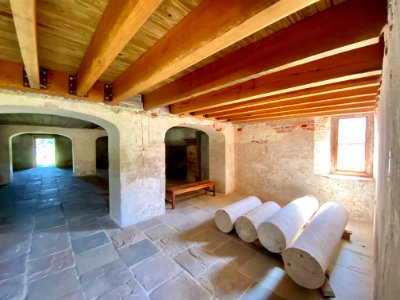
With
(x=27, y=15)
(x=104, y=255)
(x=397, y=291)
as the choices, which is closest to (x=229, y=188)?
(x=104, y=255)

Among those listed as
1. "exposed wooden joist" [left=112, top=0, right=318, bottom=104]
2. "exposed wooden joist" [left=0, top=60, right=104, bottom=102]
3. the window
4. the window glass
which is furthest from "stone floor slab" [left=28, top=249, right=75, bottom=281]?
the window glass

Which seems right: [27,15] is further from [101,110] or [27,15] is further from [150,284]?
[150,284]

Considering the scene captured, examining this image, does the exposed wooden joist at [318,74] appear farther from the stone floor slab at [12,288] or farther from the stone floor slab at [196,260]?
the stone floor slab at [12,288]

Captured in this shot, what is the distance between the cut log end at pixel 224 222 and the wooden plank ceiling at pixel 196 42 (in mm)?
1868

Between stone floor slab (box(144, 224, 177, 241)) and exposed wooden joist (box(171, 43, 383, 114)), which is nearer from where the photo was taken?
exposed wooden joist (box(171, 43, 383, 114))

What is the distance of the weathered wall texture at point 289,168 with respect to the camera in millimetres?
3268

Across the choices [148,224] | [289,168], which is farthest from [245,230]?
[289,168]

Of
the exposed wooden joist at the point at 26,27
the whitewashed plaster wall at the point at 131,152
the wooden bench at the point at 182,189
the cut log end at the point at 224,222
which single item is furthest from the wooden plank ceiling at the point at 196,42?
the wooden bench at the point at 182,189

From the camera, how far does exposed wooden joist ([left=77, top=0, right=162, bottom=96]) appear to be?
0.84 metres

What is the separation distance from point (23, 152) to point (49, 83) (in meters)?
11.5

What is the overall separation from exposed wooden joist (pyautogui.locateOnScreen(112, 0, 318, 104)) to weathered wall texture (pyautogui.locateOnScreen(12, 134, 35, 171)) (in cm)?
1264

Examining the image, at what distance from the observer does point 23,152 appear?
974cm

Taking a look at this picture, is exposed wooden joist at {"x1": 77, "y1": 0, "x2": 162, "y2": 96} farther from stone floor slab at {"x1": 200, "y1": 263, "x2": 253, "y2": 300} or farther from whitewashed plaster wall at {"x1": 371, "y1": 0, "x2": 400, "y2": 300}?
stone floor slab at {"x1": 200, "y1": 263, "x2": 253, "y2": 300}

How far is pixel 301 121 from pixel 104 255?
439 centimetres
